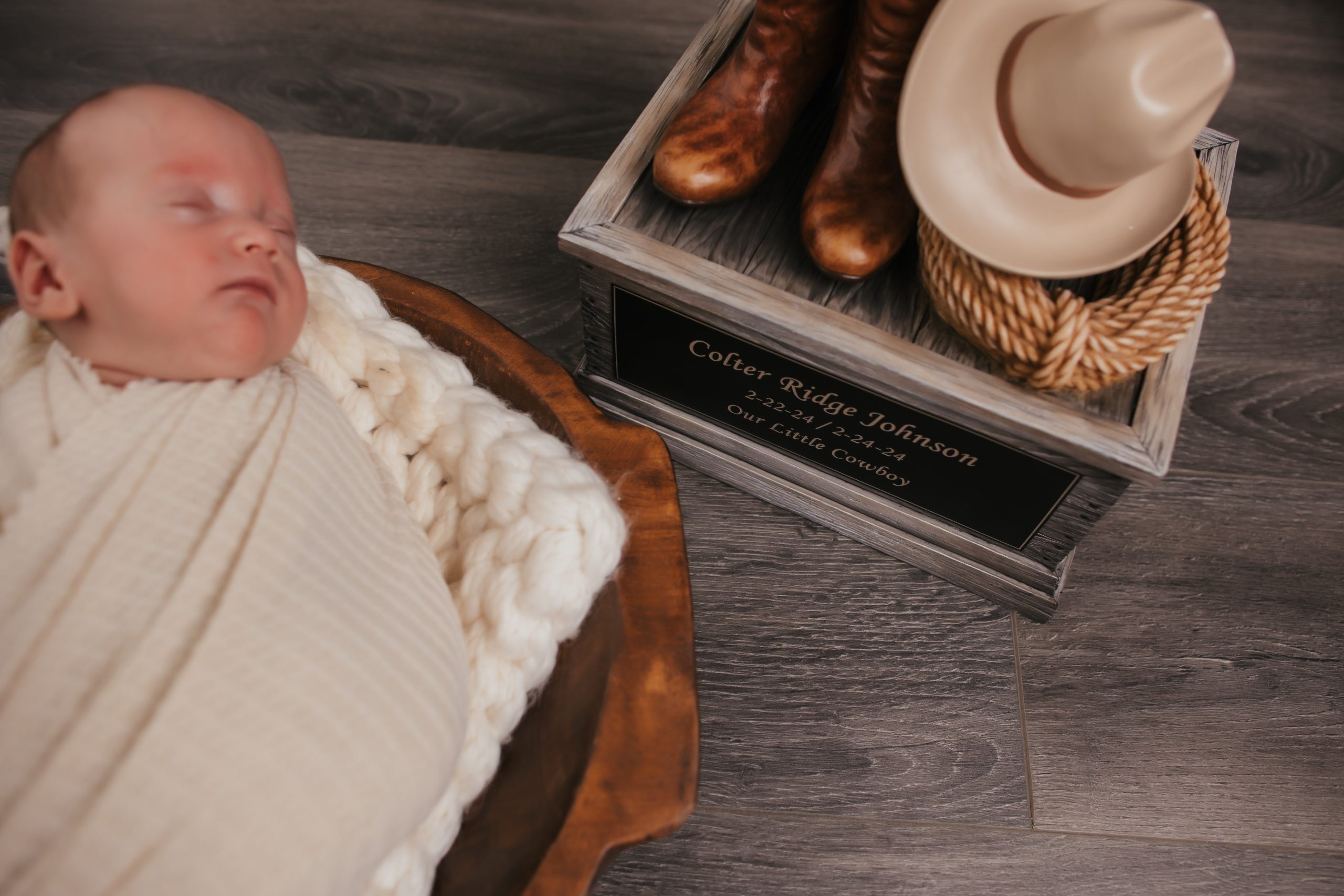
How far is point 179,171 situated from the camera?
529mm

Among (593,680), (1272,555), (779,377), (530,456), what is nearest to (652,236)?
(779,377)

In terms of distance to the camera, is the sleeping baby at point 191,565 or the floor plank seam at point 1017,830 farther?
the floor plank seam at point 1017,830

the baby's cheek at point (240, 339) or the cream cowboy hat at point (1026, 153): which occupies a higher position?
the cream cowboy hat at point (1026, 153)

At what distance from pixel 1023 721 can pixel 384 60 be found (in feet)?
4.13

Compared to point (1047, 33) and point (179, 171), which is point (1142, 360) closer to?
point (1047, 33)

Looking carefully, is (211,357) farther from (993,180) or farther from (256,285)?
(993,180)

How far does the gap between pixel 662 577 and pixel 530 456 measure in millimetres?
122

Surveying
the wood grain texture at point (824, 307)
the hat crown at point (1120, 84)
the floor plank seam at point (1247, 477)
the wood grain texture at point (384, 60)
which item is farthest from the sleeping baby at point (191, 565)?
the floor plank seam at point (1247, 477)

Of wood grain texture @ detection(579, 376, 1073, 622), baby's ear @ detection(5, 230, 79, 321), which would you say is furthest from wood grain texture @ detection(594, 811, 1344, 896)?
baby's ear @ detection(5, 230, 79, 321)

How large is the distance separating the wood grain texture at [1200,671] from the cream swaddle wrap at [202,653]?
68 cm

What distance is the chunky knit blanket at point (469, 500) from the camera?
0.52 m

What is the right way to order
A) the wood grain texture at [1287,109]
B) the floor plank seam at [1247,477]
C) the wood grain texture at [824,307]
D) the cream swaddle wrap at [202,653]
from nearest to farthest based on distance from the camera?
1. the cream swaddle wrap at [202,653]
2. the wood grain texture at [824,307]
3. the floor plank seam at [1247,477]
4. the wood grain texture at [1287,109]

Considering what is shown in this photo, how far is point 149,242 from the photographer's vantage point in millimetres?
512

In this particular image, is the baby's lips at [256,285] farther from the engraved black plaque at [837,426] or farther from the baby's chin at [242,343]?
the engraved black plaque at [837,426]
